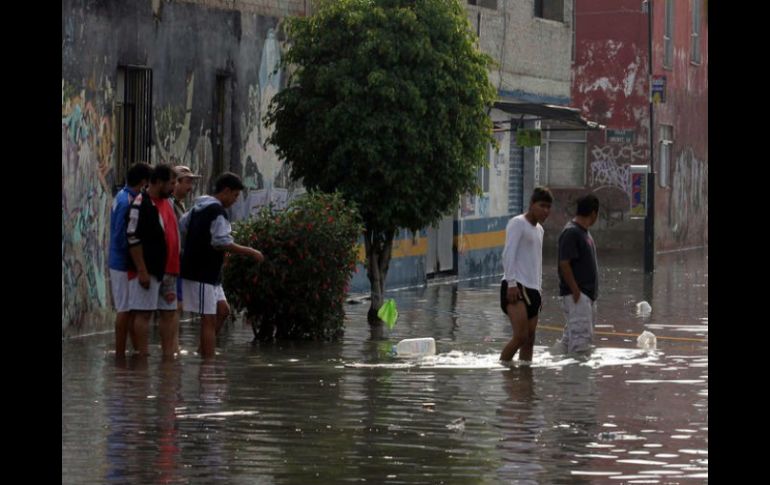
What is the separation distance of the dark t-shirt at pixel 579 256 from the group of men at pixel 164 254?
278 centimetres

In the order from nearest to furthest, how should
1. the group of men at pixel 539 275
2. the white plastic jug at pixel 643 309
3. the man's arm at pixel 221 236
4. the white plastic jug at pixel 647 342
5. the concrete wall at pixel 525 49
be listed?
the man's arm at pixel 221 236 < the group of men at pixel 539 275 < the white plastic jug at pixel 647 342 < the white plastic jug at pixel 643 309 < the concrete wall at pixel 525 49

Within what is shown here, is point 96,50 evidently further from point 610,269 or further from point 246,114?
point 610,269

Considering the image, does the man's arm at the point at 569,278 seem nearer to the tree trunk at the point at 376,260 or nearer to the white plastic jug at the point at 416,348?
the white plastic jug at the point at 416,348

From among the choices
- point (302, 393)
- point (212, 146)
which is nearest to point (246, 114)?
point (212, 146)

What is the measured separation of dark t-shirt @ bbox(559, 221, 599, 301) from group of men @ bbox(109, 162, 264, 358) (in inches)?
109

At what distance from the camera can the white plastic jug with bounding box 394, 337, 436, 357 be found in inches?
714

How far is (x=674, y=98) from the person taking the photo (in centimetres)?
5100

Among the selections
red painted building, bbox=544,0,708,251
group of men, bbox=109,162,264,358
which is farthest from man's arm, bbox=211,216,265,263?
red painted building, bbox=544,0,708,251

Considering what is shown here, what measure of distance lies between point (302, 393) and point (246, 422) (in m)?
1.87

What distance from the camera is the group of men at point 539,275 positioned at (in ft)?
55.4

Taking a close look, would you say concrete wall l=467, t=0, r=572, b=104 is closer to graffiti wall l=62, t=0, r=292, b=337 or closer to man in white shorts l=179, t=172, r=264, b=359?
graffiti wall l=62, t=0, r=292, b=337

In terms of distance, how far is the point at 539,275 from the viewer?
1711 centimetres

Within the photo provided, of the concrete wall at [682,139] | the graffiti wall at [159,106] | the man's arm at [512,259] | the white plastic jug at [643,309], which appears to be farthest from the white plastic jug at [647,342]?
the concrete wall at [682,139]

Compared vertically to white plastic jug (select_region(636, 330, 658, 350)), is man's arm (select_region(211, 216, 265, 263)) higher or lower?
higher
